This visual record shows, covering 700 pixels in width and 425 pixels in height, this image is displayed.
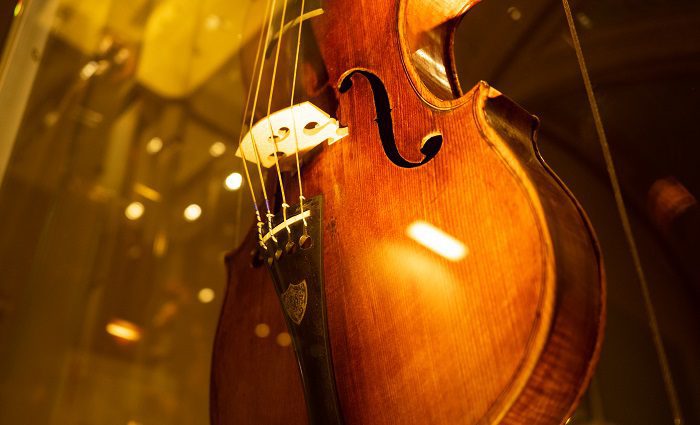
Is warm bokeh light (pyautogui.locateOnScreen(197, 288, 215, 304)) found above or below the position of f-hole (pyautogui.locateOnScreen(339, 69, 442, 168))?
above

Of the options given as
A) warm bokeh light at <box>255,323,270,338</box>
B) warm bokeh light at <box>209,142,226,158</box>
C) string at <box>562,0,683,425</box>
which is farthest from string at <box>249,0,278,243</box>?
warm bokeh light at <box>209,142,226,158</box>

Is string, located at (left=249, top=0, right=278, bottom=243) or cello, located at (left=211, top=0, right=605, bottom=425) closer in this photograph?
cello, located at (left=211, top=0, right=605, bottom=425)

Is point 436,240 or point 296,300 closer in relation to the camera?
point 436,240

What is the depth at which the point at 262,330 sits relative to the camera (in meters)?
0.76

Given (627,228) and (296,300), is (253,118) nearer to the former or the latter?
(296,300)

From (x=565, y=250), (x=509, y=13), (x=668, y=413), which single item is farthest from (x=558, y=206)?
(x=509, y=13)

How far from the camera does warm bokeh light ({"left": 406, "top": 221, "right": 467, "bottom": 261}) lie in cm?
54

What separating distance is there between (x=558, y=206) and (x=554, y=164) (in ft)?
2.84

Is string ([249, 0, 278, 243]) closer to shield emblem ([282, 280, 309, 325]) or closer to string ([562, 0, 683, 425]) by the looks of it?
shield emblem ([282, 280, 309, 325])

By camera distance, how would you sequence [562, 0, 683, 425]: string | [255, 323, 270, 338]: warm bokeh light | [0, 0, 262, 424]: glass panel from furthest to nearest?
[0, 0, 262, 424]: glass panel < [255, 323, 270, 338]: warm bokeh light < [562, 0, 683, 425]: string

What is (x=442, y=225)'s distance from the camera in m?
0.56

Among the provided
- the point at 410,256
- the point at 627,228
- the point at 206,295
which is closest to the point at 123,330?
the point at 206,295

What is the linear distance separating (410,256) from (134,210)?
114 centimetres

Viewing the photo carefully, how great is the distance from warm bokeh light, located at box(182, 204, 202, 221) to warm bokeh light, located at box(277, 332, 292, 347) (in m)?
0.91
